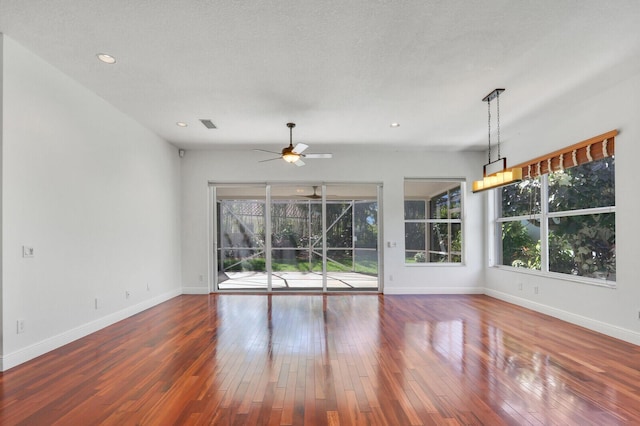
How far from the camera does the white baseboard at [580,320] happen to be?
3672 mm

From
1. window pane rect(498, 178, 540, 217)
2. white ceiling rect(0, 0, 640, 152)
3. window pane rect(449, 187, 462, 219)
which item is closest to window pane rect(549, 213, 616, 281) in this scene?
window pane rect(498, 178, 540, 217)

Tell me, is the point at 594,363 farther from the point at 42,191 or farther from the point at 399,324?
the point at 42,191

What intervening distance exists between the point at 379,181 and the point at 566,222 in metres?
3.10

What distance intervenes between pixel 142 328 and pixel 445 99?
464 centimetres

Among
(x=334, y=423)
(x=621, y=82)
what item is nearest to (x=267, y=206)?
(x=334, y=423)

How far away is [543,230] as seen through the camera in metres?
5.15

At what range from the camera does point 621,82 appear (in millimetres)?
3773

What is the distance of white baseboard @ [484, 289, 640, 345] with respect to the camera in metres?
3.67

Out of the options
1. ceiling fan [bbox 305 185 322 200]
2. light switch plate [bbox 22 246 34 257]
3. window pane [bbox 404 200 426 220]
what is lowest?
light switch plate [bbox 22 246 34 257]

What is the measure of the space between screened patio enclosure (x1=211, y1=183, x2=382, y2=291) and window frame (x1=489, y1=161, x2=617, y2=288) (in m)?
2.22

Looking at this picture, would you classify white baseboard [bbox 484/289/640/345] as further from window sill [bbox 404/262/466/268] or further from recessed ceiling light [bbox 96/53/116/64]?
recessed ceiling light [bbox 96/53/116/64]

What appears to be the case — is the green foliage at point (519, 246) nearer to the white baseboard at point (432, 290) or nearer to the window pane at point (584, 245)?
the window pane at point (584, 245)

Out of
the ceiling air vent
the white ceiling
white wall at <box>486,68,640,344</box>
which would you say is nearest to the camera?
the white ceiling

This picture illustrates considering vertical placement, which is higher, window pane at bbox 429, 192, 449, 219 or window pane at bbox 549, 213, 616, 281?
window pane at bbox 429, 192, 449, 219
